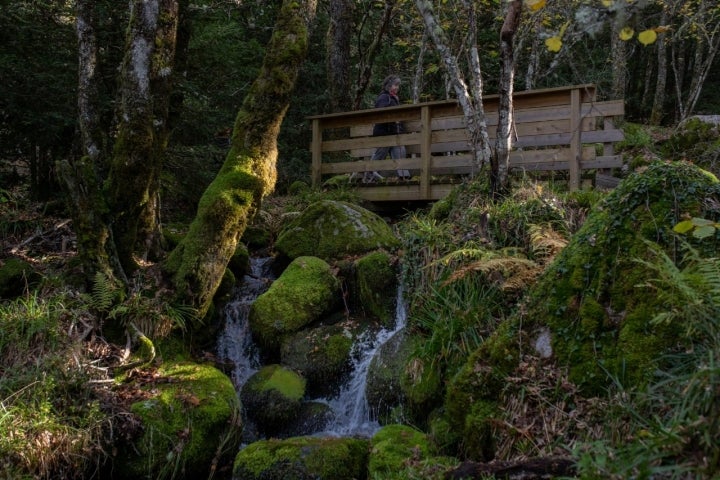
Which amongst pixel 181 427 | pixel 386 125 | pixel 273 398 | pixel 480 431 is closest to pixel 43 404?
pixel 181 427

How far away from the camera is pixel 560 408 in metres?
3.71

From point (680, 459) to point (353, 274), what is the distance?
585cm

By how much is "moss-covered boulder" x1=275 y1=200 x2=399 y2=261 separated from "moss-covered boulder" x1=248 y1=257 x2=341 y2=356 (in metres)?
0.78

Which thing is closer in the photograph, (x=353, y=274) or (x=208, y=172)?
(x=353, y=274)

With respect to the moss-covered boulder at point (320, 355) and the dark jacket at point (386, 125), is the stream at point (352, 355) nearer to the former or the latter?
the moss-covered boulder at point (320, 355)

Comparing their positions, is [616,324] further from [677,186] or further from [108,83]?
[108,83]

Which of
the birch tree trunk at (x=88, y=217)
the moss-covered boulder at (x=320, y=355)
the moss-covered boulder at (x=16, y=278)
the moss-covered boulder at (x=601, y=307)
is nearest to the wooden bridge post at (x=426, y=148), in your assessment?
the moss-covered boulder at (x=320, y=355)

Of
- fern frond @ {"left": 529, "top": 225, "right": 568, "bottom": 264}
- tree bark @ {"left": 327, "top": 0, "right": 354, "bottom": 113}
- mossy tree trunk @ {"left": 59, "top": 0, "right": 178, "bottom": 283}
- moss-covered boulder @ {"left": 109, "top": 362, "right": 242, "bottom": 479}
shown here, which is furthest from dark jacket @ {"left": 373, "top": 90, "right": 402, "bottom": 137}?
moss-covered boulder @ {"left": 109, "top": 362, "right": 242, "bottom": 479}

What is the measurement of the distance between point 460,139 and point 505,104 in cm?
312

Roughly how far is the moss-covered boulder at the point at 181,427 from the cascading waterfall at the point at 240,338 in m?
1.10

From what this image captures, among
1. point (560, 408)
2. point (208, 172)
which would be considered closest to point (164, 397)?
point (560, 408)

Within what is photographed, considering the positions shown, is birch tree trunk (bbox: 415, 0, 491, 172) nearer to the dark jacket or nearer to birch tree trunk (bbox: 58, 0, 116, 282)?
the dark jacket

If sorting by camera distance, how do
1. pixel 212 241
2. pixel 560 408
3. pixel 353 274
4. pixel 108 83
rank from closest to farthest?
pixel 560 408 < pixel 212 241 < pixel 353 274 < pixel 108 83

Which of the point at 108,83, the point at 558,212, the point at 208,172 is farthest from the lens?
the point at 208,172
